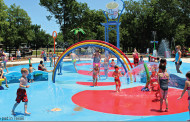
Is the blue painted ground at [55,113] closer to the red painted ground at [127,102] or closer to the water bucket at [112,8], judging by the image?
the red painted ground at [127,102]

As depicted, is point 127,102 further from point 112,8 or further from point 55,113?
point 112,8

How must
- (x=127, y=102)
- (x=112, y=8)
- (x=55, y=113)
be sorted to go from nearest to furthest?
(x=55, y=113)
(x=127, y=102)
(x=112, y=8)

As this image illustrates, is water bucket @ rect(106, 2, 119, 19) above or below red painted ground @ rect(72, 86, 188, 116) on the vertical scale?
above

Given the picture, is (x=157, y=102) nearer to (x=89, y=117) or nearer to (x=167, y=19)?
(x=89, y=117)

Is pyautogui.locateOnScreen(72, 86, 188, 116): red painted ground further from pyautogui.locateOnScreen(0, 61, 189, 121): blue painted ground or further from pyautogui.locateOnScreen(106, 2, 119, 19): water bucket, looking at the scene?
pyautogui.locateOnScreen(106, 2, 119, 19): water bucket

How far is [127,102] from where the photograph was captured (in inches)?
285

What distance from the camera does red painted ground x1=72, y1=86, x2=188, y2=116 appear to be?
6.25 m

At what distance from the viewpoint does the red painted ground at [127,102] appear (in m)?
Result: 6.25

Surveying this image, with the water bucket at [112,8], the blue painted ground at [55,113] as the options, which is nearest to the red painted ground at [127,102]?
the blue painted ground at [55,113]

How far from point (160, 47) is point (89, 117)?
1660 inches

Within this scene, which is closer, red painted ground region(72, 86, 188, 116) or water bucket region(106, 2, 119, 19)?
red painted ground region(72, 86, 188, 116)

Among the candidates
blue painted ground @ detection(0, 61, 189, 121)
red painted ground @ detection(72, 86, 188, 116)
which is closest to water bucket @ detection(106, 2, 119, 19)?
red painted ground @ detection(72, 86, 188, 116)

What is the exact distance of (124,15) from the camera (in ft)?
164

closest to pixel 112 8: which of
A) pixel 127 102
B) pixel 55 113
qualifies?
pixel 127 102
